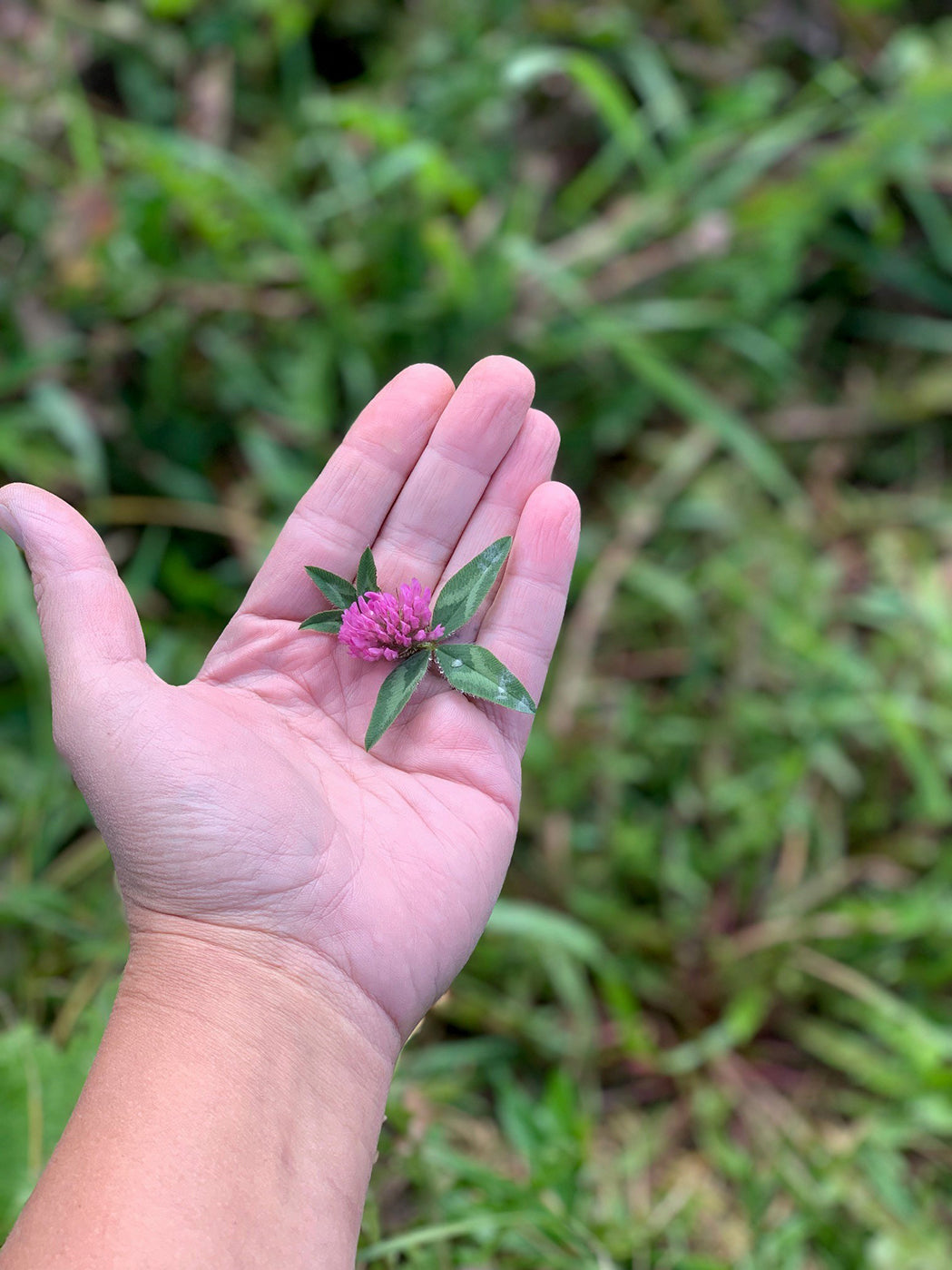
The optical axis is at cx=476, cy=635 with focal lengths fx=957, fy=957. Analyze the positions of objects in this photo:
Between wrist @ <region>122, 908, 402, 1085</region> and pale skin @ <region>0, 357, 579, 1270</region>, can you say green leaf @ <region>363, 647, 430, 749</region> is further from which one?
wrist @ <region>122, 908, 402, 1085</region>

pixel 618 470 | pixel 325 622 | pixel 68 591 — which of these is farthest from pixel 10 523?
pixel 618 470

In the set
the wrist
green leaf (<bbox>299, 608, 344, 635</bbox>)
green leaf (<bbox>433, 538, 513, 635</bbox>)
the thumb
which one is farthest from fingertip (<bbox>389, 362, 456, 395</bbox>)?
the wrist

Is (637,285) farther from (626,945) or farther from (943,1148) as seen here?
(943,1148)

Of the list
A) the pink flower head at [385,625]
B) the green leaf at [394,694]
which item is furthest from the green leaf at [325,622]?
the green leaf at [394,694]

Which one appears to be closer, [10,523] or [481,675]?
[10,523]

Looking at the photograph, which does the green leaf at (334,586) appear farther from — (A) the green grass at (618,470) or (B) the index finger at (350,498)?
(A) the green grass at (618,470)

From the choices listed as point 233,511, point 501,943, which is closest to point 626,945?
point 501,943

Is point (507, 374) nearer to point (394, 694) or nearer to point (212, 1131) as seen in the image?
point (394, 694)
